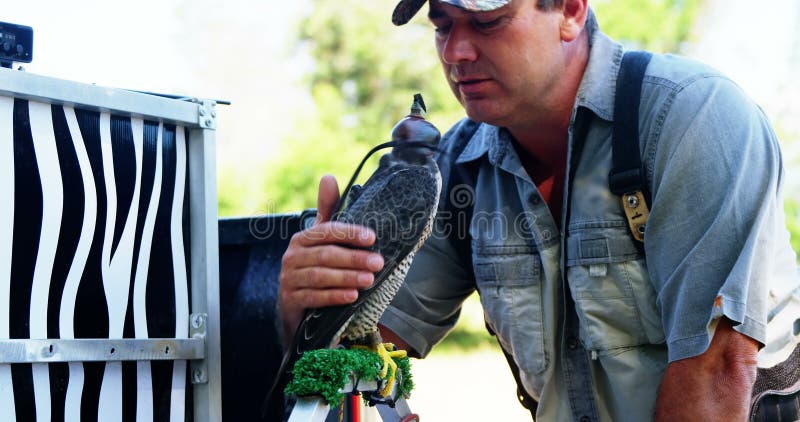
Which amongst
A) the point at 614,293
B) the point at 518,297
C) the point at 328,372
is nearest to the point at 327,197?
the point at 328,372

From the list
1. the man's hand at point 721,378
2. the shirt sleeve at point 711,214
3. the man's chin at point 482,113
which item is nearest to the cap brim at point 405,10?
the man's chin at point 482,113

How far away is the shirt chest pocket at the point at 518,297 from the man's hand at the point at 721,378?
0.52 metres

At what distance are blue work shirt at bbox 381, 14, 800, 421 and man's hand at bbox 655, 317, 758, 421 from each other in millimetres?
38

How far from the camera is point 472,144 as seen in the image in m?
2.98

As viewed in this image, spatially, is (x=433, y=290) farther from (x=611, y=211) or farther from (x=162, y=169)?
(x=162, y=169)

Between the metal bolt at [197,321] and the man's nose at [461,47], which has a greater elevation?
the man's nose at [461,47]

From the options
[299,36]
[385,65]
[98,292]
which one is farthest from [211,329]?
[299,36]

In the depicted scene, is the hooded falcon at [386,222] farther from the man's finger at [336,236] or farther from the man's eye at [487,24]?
the man's eye at [487,24]

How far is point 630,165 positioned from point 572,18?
0.54 m

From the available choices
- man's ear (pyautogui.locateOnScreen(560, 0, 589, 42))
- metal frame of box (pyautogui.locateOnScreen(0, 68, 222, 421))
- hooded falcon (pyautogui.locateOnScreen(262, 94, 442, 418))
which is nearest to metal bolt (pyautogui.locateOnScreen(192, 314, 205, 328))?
metal frame of box (pyautogui.locateOnScreen(0, 68, 222, 421))

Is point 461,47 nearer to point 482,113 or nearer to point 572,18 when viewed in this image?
point 482,113

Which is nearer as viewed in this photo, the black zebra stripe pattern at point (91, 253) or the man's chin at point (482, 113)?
the black zebra stripe pattern at point (91, 253)

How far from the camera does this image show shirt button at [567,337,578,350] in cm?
261

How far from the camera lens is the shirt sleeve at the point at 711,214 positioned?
2160mm
